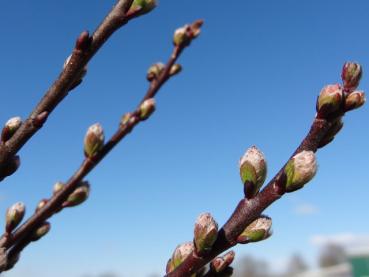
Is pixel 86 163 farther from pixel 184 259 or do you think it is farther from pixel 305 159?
pixel 305 159

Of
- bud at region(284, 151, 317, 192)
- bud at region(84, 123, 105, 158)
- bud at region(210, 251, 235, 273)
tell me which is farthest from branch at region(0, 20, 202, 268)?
bud at region(284, 151, 317, 192)

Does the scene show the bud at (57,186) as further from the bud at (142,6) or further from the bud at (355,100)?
the bud at (355,100)

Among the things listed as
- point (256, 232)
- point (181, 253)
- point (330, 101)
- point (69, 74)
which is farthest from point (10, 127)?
point (330, 101)

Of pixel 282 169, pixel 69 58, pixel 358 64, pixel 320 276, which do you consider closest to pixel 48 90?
pixel 69 58

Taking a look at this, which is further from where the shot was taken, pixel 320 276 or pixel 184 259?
pixel 320 276

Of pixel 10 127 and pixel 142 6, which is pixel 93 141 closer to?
pixel 10 127

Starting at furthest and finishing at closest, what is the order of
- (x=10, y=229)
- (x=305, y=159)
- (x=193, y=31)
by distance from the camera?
1. (x=193, y=31)
2. (x=10, y=229)
3. (x=305, y=159)

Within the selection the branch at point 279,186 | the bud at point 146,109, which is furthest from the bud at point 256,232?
the bud at point 146,109
